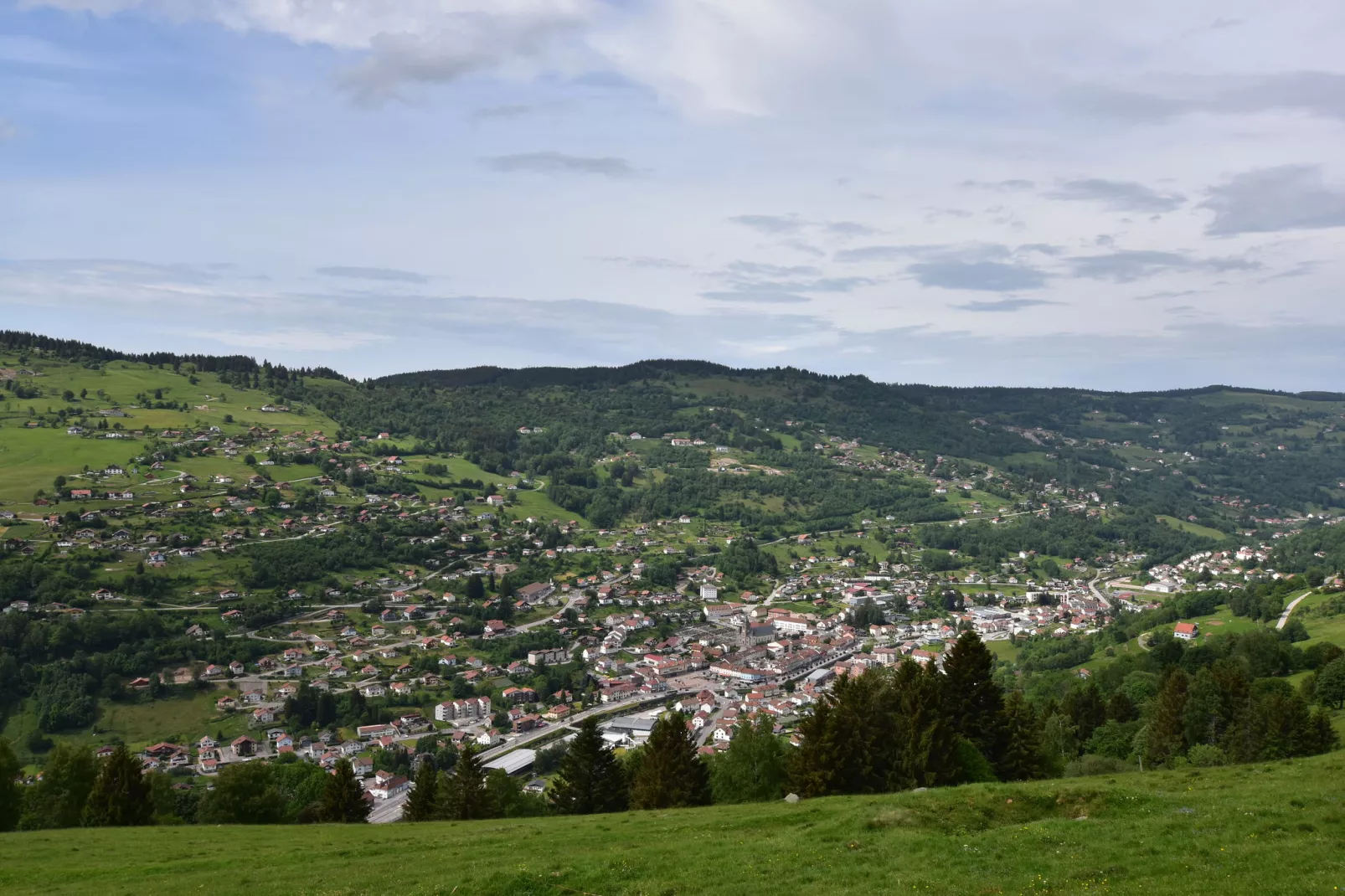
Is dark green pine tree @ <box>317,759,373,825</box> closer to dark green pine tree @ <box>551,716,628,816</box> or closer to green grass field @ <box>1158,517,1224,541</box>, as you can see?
dark green pine tree @ <box>551,716,628,816</box>

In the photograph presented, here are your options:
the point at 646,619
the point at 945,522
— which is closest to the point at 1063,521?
the point at 945,522

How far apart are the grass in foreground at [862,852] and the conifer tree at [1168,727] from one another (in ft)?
53.5

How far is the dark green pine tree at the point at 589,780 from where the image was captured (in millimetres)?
31000

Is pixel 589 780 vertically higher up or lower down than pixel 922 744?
lower down

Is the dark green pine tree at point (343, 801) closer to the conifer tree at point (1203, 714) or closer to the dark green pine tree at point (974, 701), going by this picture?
the dark green pine tree at point (974, 701)

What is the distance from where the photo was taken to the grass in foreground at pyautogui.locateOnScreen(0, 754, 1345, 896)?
490 inches

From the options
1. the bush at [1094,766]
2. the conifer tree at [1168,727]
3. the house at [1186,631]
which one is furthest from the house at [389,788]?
the house at [1186,631]

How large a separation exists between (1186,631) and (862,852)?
79.1m

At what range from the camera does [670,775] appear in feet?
93.2

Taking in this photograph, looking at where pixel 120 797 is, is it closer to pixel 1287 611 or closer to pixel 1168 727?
pixel 1168 727

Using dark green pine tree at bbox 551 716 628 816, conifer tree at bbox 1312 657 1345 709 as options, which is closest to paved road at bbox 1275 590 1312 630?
conifer tree at bbox 1312 657 1345 709

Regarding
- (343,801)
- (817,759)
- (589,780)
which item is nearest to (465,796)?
(589,780)

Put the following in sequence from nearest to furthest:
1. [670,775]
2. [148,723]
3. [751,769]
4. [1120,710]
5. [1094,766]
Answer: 1. [670,775]
2. [751,769]
3. [1094,766]
4. [1120,710]
5. [148,723]

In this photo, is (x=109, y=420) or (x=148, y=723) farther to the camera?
(x=109, y=420)
